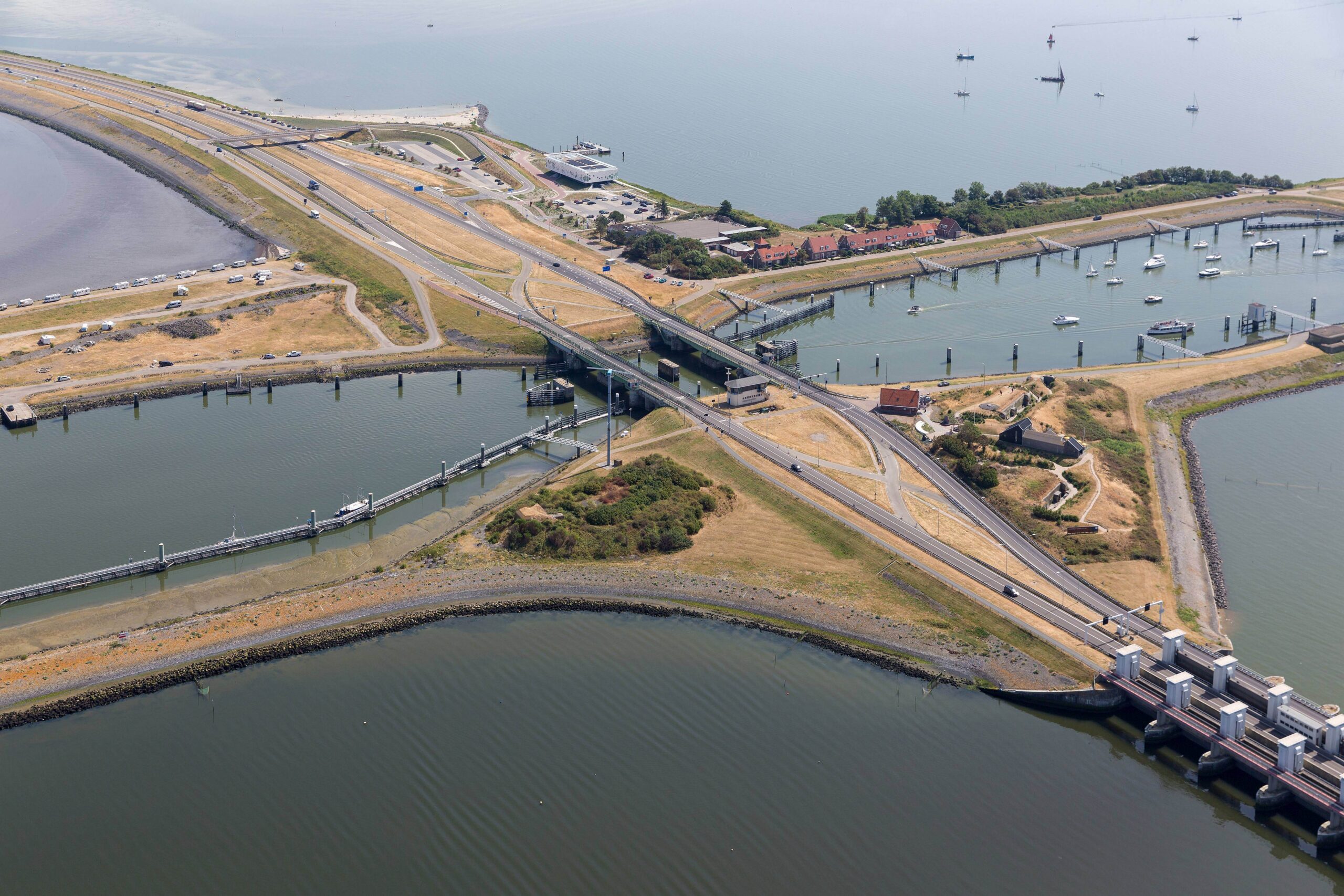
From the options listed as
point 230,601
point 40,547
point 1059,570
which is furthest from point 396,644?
point 1059,570

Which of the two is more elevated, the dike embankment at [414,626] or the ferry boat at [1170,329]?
the ferry boat at [1170,329]

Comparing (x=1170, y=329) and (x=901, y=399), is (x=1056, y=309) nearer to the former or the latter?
(x=1170, y=329)

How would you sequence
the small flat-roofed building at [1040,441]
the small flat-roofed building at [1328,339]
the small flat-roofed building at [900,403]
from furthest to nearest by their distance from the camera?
the small flat-roofed building at [1328,339] → the small flat-roofed building at [900,403] → the small flat-roofed building at [1040,441]

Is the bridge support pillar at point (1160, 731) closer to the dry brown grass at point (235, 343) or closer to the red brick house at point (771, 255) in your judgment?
the dry brown grass at point (235, 343)

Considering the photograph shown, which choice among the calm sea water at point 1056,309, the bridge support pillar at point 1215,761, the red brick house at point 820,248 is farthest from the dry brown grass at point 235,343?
the bridge support pillar at point 1215,761

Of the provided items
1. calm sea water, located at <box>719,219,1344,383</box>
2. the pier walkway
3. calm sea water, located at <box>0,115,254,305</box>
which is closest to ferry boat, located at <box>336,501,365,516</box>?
the pier walkway

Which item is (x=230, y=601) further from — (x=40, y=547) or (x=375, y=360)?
(x=375, y=360)

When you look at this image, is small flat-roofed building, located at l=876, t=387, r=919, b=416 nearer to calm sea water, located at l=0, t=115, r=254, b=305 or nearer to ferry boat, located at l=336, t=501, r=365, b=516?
ferry boat, located at l=336, t=501, r=365, b=516
